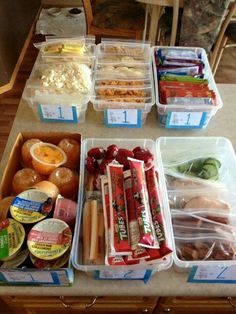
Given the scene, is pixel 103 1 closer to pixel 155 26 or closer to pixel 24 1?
pixel 155 26

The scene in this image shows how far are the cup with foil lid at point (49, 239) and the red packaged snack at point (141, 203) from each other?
15 centimetres

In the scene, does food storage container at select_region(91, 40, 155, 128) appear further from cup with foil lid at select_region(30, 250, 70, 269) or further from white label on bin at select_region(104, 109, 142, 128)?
cup with foil lid at select_region(30, 250, 70, 269)

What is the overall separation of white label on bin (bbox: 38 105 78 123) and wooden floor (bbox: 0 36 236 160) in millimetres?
986

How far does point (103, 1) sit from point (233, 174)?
2.01 m

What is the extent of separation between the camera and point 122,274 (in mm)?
571

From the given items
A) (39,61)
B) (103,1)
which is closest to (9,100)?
(103,1)

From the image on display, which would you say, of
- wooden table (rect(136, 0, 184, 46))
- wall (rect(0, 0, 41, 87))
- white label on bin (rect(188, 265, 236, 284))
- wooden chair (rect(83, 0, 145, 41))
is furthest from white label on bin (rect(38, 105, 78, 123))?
wall (rect(0, 0, 41, 87))

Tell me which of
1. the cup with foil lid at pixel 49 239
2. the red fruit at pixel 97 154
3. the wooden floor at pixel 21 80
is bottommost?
the wooden floor at pixel 21 80

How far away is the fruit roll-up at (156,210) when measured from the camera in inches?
20.7

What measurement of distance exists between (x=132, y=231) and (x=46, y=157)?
0.33 m

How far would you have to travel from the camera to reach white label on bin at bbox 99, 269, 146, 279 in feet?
1.84

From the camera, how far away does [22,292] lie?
23.0 inches

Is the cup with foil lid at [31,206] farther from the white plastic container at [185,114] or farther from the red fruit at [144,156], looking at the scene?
the white plastic container at [185,114]

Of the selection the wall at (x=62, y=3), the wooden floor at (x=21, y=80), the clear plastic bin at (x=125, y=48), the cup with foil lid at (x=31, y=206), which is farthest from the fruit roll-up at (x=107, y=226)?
the wall at (x=62, y=3)
